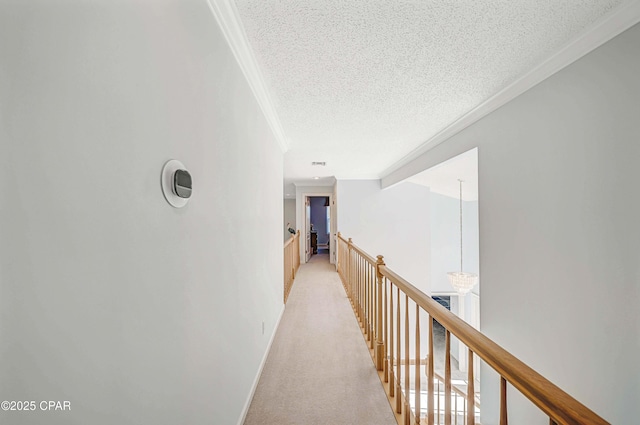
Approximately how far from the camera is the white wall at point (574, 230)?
1.43 metres

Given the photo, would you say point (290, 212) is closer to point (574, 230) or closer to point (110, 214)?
point (574, 230)

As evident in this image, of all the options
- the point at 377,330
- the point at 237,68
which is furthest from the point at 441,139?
the point at 237,68

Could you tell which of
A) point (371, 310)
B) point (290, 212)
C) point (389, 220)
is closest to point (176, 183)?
point (371, 310)

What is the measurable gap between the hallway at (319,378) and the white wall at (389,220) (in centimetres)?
322

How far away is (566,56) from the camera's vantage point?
5.58 ft

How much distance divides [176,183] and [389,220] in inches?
253

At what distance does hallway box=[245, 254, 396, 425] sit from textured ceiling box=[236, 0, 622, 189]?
2.25m

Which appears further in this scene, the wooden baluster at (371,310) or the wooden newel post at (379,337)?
the wooden baluster at (371,310)

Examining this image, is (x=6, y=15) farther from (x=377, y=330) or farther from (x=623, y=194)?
(x=377, y=330)

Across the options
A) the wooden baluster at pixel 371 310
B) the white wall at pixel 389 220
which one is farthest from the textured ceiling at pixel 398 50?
the white wall at pixel 389 220

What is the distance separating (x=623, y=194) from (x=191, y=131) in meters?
2.03

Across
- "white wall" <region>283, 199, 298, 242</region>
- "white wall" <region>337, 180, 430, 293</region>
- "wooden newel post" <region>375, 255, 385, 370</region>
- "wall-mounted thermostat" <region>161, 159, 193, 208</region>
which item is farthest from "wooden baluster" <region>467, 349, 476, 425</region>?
"white wall" <region>283, 199, 298, 242</region>

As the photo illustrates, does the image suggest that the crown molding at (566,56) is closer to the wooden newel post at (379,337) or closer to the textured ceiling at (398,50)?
the textured ceiling at (398,50)

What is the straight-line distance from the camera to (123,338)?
718 mm
